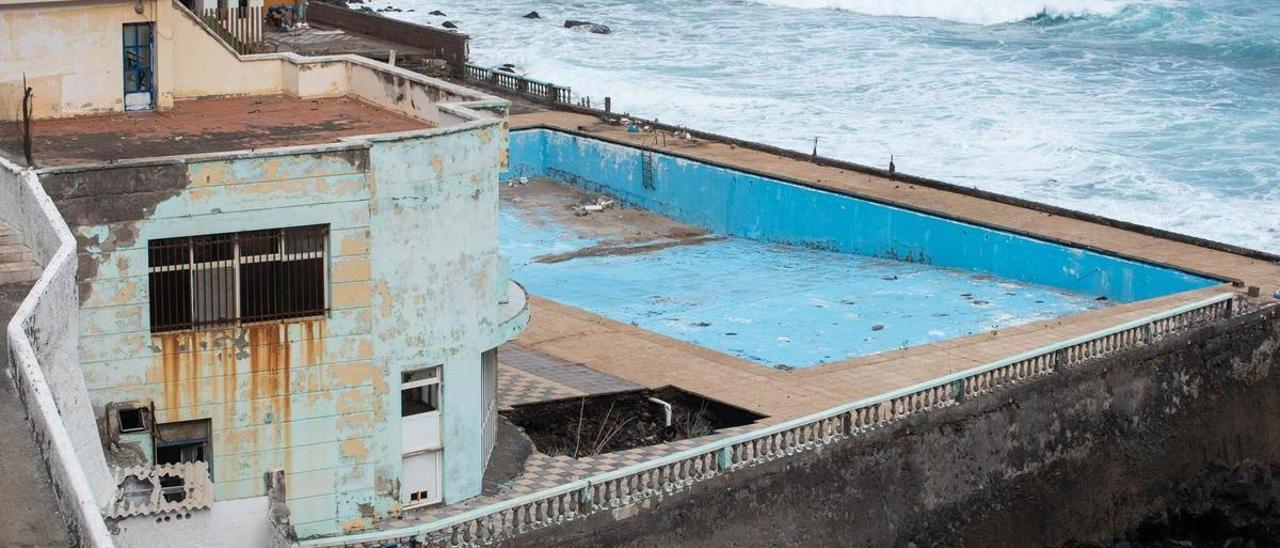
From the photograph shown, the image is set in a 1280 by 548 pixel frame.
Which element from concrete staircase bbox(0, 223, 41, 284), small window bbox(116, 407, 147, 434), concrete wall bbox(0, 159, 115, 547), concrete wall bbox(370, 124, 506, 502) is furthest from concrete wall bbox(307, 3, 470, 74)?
concrete staircase bbox(0, 223, 41, 284)

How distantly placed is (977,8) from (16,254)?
65788 mm

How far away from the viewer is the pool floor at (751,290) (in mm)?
27359

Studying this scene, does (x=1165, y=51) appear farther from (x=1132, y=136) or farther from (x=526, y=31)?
(x=526, y=31)

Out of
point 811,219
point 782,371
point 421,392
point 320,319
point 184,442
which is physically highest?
point 320,319

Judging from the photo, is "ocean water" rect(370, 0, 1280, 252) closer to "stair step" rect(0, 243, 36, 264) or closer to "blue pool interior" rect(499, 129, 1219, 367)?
"blue pool interior" rect(499, 129, 1219, 367)

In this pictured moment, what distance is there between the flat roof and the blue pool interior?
7793 millimetres

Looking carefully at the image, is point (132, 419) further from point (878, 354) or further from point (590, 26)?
point (590, 26)

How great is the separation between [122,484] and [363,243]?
3.99 m

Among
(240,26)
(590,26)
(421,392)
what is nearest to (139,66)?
(421,392)

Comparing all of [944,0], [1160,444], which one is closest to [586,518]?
[1160,444]

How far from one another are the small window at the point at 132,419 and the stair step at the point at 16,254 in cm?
188

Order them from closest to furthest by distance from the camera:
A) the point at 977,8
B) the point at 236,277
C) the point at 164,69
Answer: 1. the point at 236,277
2. the point at 164,69
3. the point at 977,8

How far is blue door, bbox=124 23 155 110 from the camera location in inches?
777

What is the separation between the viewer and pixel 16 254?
15547 mm
